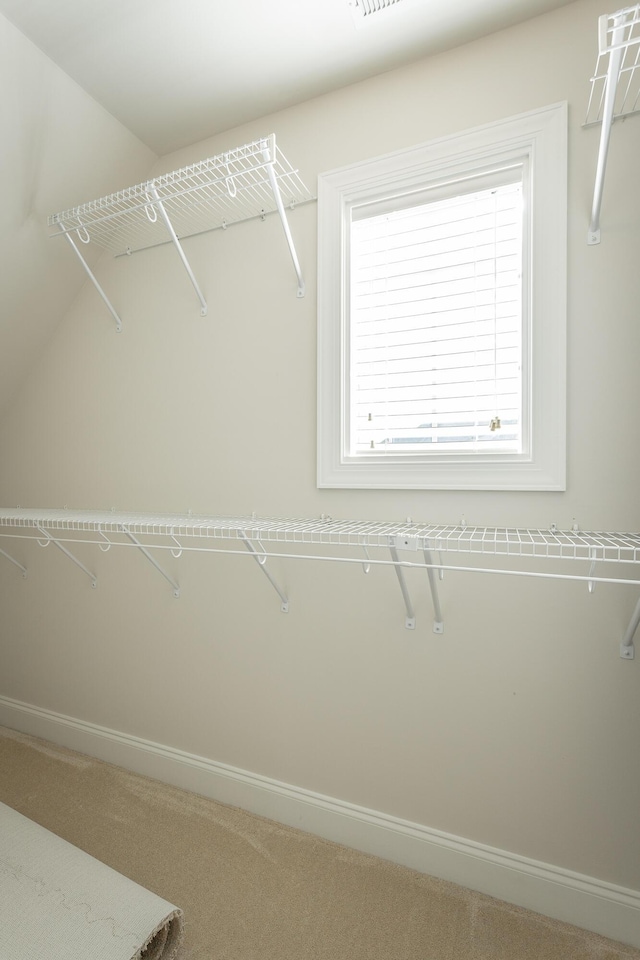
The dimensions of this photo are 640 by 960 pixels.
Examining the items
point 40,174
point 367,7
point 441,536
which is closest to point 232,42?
point 367,7

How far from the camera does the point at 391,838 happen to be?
5.33 ft

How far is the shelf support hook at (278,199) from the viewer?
1.43 meters

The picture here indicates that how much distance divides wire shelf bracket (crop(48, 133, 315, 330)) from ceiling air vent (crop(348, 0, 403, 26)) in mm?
397

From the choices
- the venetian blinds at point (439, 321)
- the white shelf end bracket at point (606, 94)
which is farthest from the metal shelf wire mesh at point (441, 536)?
the white shelf end bracket at point (606, 94)

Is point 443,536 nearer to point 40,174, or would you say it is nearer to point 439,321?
point 439,321

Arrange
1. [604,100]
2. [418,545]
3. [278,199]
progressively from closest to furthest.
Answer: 1. [418,545]
2. [604,100]
3. [278,199]

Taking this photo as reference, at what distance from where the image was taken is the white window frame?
4.67 feet

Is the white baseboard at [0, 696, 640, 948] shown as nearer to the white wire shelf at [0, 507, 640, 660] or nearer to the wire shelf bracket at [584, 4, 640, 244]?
the white wire shelf at [0, 507, 640, 660]

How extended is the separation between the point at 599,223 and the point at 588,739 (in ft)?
4.48

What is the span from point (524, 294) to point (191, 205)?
1.28 metres

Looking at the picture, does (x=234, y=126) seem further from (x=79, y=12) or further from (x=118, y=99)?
(x=79, y=12)

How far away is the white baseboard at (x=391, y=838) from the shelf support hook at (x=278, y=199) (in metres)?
1.73

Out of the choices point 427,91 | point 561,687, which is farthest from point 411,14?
point 561,687

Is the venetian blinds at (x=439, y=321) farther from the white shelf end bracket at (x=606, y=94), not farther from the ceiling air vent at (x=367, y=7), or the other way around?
the ceiling air vent at (x=367, y=7)
